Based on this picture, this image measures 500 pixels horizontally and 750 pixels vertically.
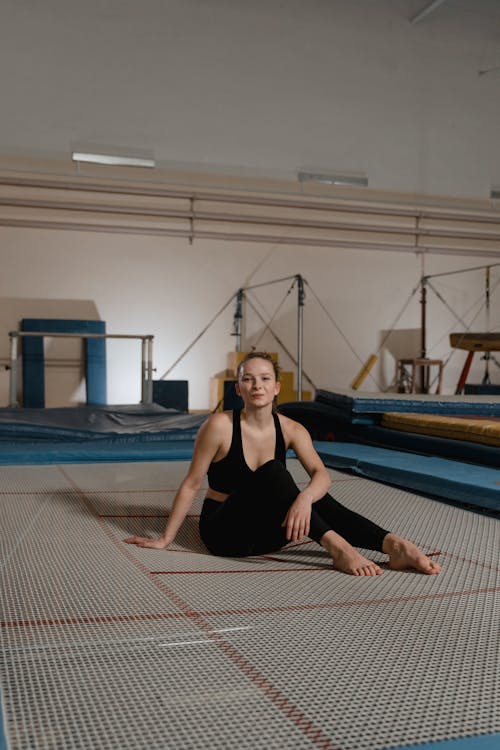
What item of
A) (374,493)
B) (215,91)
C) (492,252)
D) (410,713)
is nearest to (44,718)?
(410,713)

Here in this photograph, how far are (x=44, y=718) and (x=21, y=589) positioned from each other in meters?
0.79

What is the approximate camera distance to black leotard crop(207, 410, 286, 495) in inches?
91.2

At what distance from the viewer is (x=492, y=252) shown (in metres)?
11.3

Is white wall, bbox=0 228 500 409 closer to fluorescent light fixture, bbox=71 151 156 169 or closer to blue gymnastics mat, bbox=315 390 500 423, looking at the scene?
fluorescent light fixture, bbox=71 151 156 169

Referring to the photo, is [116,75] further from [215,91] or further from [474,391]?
[474,391]

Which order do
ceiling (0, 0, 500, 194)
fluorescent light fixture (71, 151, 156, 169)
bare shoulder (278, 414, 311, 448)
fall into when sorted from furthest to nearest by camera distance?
fluorescent light fixture (71, 151, 156, 169) → ceiling (0, 0, 500, 194) → bare shoulder (278, 414, 311, 448)

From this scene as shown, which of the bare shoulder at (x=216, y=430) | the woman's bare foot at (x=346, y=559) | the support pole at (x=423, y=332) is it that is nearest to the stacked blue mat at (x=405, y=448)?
the woman's bare foot at (x=346, y=559)

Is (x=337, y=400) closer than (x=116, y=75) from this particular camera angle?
No

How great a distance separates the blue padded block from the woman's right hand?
264 inches

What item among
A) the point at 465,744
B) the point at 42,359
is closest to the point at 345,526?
the point at 465,744

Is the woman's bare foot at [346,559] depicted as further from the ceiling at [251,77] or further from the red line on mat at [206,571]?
the ceiling at [251,77]

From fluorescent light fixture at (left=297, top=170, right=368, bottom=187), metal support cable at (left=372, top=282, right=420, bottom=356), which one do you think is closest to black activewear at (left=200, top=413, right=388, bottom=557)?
fluorescent light fixture at (left=297, top=170, right=368, bottom=187)

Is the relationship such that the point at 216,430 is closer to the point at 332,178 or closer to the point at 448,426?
the point at 448,426

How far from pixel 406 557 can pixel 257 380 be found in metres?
0.70
